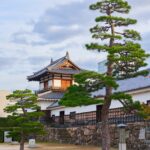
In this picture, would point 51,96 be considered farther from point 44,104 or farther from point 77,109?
point 77,109

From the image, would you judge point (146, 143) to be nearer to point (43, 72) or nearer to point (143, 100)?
point (143, 100)

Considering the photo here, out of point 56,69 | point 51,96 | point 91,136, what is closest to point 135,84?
point 91,136

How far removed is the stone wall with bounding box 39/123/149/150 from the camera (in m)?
28.5

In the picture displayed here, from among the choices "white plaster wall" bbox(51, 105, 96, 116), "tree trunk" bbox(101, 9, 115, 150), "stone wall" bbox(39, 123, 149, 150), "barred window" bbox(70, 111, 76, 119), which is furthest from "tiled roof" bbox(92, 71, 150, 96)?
"tree trunk" bbox(101, 9, 115, 150)

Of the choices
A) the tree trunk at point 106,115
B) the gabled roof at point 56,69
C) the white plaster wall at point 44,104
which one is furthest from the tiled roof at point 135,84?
the gabled roof at point 56,69

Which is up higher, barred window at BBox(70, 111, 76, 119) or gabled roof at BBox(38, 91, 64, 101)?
gabled roof at BBox(38, 91, 64, 101)

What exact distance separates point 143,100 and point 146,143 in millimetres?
4845

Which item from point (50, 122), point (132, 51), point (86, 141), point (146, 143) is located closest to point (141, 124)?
point (146, 143)

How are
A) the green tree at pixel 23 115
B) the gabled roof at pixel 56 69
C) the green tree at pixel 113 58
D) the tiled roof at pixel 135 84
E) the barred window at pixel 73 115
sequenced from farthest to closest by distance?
the gabled roof at pixel 56 69
the barred window at pixel 73 115
the tiled roof at pixel 135 84
the green tree at pixel 23 115
the green tree at pixel 113 58

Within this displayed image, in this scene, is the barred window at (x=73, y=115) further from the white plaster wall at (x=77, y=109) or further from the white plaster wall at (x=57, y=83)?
the white plaster wall at (x=57, y=83)

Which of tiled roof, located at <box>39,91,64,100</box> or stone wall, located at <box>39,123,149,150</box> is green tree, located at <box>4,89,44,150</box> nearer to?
stone wall, located at <box>39,123,149,150</box>

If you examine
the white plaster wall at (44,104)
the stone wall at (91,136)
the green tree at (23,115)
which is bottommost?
the stone wall at (91,136)

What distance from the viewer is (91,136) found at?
112 feet

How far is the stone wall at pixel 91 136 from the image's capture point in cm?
2850
